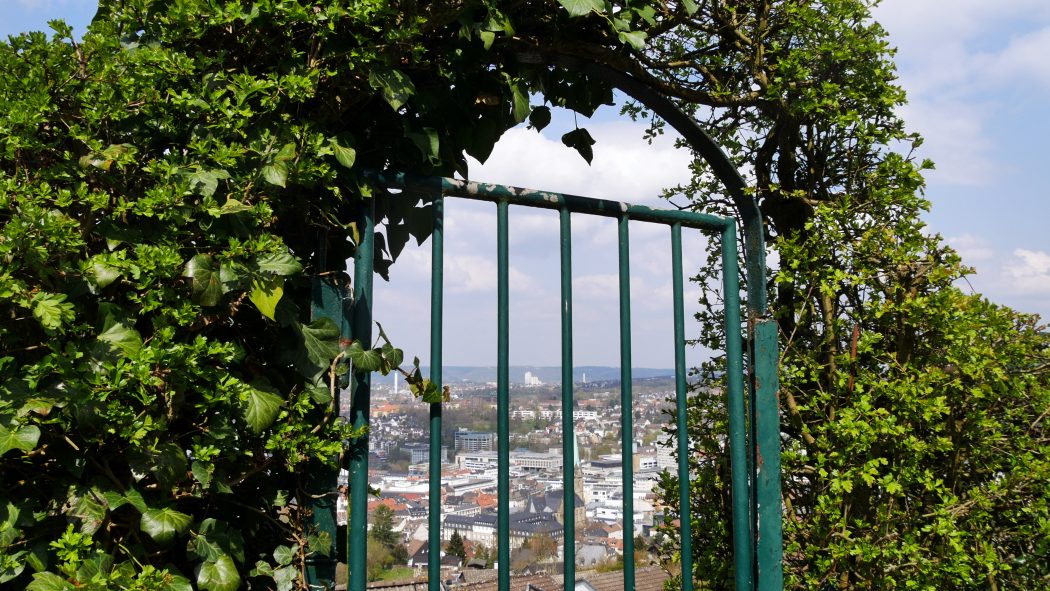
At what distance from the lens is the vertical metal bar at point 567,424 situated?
1804mm

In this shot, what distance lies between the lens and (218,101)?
4.43 ft

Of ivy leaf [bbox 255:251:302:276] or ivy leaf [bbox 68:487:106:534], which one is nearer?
ivy leaf [bbox 68:487:106:534]

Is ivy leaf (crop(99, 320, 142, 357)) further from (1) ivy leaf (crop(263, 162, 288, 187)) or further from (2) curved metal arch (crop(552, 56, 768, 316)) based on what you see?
(2) curved metal arch (crop(552, 56, 768, 316))

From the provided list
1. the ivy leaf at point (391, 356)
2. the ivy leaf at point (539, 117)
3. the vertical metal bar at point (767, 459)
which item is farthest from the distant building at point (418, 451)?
the vertical metal bar at point (767, 459)

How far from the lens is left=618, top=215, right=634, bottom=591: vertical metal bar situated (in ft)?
6.07

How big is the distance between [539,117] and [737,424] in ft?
3.32

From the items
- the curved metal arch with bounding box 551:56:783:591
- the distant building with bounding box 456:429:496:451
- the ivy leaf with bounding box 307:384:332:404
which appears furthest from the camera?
the curved metal arch with bounding box 551:56:783:591

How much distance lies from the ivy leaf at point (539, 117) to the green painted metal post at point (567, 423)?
236mm

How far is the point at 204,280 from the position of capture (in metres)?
1.28

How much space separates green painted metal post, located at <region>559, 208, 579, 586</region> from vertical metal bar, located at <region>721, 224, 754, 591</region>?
525 millimetres

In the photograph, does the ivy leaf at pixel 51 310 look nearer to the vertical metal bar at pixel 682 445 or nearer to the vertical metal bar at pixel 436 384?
the vertical metal bar at pixel 436 384

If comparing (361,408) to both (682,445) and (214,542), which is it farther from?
(682,445)

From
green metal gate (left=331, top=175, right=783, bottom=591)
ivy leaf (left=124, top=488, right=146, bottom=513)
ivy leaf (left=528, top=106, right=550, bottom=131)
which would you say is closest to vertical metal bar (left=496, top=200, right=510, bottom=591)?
green metal gate (left=331, top=175, right=783, bottom=591)

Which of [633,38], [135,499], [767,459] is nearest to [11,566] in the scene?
[135,499]
